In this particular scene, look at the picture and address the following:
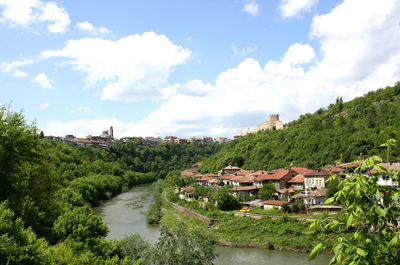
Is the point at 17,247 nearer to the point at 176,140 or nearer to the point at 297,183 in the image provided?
the point at 297,183

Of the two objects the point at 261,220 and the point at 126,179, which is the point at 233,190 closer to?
the point at 261,220

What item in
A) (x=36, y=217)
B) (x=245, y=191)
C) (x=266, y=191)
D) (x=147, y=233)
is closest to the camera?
(x=36, y=217)

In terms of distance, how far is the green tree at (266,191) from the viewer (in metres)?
35.7

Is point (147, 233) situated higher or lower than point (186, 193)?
lower

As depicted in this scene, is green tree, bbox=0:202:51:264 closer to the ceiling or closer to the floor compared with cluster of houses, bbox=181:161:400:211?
closer to the ceiling

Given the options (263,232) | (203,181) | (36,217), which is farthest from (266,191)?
(36,217)

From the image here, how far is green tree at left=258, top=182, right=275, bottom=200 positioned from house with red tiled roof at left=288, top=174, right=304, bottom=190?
8.78 feet

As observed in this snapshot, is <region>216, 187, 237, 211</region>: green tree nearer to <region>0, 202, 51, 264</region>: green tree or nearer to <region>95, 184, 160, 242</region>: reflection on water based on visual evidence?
<region>95, 184, 160, 242</region>: reflection on water

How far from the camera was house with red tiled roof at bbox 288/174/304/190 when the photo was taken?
37125mm

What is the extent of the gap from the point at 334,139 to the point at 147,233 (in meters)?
33.2

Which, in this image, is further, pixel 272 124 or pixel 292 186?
pixel 272 124

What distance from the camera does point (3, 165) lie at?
51.8 ft

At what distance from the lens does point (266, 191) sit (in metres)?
36.0

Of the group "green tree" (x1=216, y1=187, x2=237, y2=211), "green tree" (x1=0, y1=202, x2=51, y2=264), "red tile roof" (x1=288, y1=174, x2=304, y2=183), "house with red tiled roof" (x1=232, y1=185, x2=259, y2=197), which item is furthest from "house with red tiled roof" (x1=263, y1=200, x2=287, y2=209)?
"green tree" (x1=0, y1=202, x2=51, y2=264)
